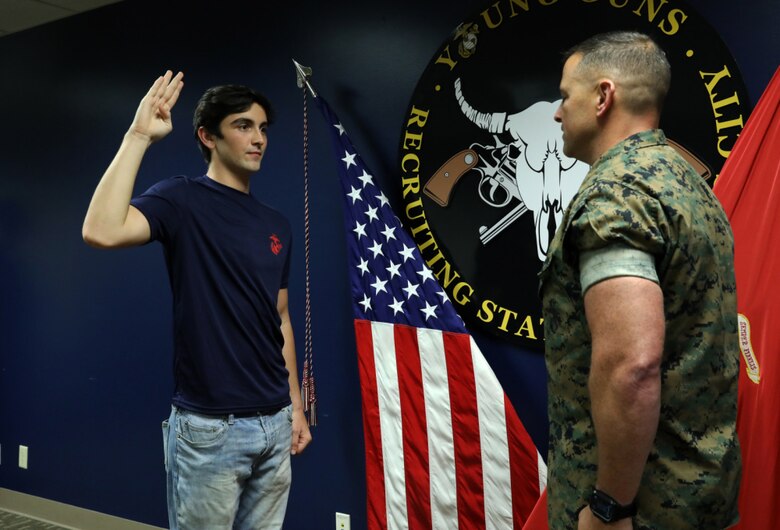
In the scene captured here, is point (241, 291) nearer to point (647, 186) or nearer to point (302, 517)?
point (647, 186)

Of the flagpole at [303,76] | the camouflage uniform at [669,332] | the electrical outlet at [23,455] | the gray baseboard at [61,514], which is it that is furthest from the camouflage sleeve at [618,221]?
the electrical outlet at [23,455]

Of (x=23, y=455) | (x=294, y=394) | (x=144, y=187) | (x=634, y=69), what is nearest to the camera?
(x=634, y=69)

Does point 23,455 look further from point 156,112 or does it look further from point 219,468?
Answer: point 156,112

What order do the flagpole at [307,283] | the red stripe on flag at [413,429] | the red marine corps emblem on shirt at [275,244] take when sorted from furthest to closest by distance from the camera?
the flagpole at [307,283], the red stripe on flag at [413,429], the red marine corps emblem on shirt at [275,244]

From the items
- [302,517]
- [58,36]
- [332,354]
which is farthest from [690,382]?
[58,36]

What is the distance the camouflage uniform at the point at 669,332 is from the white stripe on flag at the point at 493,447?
1.06 meters

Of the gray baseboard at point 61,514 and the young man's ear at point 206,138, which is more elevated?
the young man's ear at point 206,138

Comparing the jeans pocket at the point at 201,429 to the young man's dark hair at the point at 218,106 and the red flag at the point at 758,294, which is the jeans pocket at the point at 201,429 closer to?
the young man's dark hair at the point at 218,106

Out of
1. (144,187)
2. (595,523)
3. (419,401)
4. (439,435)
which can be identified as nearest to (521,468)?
(439,435)

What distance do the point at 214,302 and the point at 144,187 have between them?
5.78ft

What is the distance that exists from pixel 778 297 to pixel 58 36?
135 inches

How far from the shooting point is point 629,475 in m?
1.05

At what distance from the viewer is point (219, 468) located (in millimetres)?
1769

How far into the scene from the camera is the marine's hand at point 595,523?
42.2 inches
